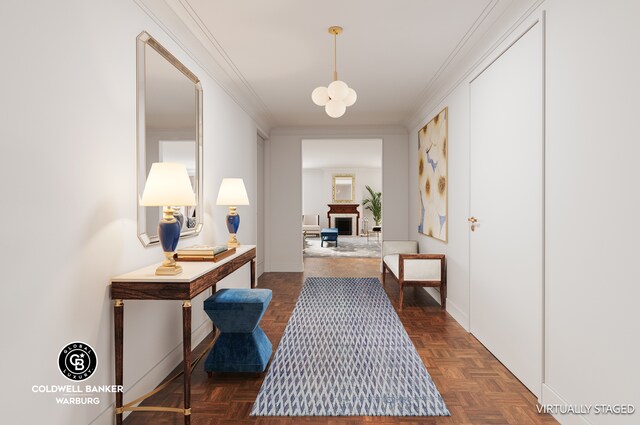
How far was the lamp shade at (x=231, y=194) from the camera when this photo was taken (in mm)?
3281

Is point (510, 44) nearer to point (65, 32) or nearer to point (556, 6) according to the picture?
point (556, 6)

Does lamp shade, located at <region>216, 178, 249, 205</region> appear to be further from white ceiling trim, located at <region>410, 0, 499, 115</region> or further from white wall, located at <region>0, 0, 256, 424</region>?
white ceiling trim, located at <region>410, 0, 499, 115</region>

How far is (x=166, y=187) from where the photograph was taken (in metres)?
1.90

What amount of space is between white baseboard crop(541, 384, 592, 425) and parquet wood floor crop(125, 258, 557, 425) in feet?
0.20

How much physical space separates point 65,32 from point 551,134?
2574mm

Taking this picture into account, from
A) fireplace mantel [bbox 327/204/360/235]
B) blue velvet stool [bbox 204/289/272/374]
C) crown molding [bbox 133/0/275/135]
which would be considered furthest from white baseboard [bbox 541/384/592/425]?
fireplace mantel [bbox 327/204/360/235]

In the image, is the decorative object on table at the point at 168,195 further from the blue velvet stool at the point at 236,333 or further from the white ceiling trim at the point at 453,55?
the white ceiling trim at the point at 453,55

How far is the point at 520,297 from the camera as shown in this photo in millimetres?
2393

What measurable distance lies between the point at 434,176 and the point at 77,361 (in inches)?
162

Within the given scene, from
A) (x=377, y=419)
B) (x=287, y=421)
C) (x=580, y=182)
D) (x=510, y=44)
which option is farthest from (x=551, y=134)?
(x=287, y=421)

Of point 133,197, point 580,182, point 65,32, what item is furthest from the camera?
point 133,197

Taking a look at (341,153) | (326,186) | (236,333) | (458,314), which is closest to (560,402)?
(458,314)

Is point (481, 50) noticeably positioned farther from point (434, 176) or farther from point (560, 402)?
point (560, 402)

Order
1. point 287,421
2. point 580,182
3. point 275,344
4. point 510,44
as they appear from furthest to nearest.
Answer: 1. point 275,344
2. point 510,44
3. point 287,421
4. point 580,182
